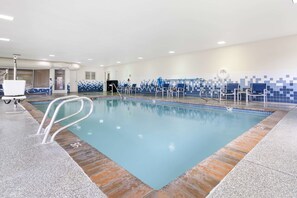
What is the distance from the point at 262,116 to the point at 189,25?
2.93 m

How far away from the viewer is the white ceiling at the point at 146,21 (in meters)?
3.26

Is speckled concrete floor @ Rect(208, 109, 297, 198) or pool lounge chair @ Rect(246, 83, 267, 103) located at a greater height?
pool lounge chair @ Rect(246, 83, 267, 103)

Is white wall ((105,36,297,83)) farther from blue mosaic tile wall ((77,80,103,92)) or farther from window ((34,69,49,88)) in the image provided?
window ((34,69,49,88))

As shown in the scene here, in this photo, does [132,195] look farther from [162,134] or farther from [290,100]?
[290,100]

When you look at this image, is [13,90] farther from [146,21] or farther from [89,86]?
[89,86]

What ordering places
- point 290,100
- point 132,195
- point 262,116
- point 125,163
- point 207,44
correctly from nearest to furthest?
point 132,195 → point 125,163 → point 262,116 → point 290,100 → point 207,44

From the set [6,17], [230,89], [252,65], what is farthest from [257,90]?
[6,17]

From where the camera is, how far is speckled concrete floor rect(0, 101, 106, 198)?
104 centimetres

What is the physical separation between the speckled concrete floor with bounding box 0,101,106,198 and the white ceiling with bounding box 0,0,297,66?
2.69m

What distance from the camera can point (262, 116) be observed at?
4141mm

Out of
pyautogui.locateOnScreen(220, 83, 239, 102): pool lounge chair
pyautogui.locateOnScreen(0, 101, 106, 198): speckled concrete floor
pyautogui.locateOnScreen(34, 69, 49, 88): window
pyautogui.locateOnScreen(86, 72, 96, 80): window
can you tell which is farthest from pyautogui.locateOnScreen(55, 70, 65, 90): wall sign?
pyautogui.locateOnScreen(0, 101, 106, 198): speckled concrete floor

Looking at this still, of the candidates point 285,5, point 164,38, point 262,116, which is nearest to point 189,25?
point 164,38

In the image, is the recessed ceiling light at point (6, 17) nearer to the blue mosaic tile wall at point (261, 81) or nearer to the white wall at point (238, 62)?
the white wall at point (238, 62)

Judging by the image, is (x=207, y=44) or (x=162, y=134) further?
(x=207, y=44)
